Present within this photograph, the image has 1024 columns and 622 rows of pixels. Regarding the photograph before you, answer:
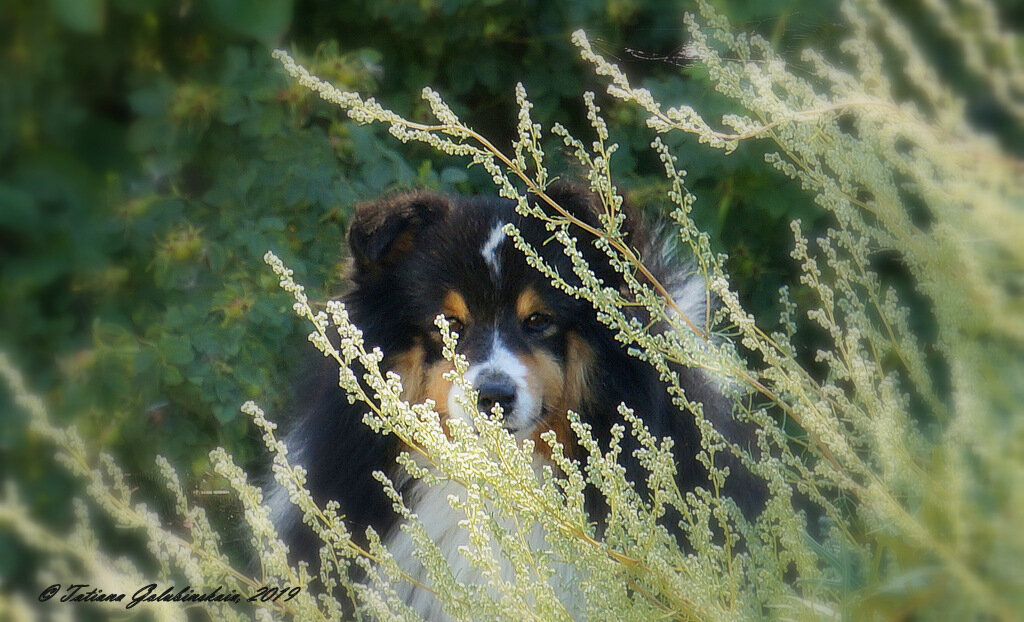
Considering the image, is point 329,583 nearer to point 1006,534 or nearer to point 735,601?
point 735,601

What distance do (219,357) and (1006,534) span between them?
287cm

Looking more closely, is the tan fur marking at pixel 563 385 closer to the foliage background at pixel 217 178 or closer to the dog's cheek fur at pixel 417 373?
the dog's cheek fur at pixel 417 373

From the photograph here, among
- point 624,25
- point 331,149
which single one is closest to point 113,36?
point 331,149

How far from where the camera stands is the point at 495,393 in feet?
8.05

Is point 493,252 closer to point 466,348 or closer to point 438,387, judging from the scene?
point 466,348

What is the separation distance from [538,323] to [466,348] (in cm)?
19

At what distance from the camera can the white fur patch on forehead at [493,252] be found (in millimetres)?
2727

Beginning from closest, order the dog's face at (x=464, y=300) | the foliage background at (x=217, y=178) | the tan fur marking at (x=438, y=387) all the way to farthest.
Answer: the tan fur marking at (x=438, y=387) → the dog's face at (x=464, y=300) → the foliage background at (x=217, y=178)

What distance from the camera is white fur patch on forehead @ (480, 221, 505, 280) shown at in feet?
8.95

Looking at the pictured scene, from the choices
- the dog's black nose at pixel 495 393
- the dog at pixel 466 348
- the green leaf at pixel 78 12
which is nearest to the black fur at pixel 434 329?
the dog at pixel 466 348

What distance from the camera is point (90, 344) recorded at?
10.8 feet

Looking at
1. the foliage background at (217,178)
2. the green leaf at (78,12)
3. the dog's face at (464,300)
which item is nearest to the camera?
the green leaf at (78,12)

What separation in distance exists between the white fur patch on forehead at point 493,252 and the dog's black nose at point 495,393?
1.11 ft

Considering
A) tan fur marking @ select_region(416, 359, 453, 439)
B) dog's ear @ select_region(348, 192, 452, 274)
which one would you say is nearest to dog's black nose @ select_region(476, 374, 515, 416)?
tan fur marking @ select_region(416, 359, 453, 439)
